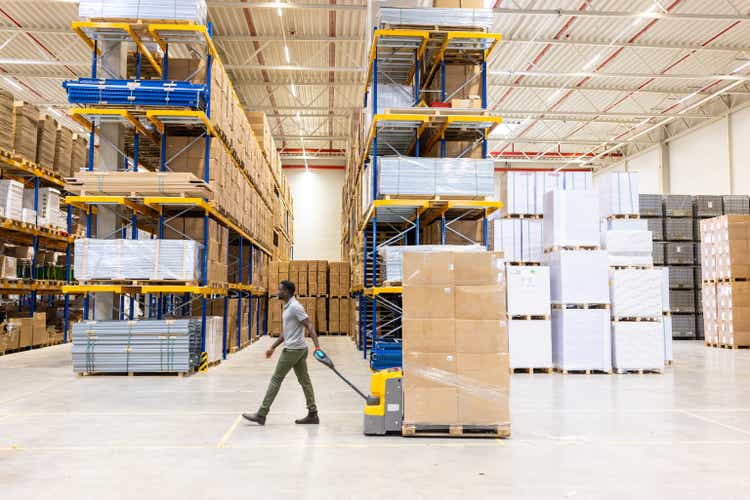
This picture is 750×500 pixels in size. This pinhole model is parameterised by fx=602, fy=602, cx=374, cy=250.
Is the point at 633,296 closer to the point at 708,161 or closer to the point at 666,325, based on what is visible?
the point at 666,325

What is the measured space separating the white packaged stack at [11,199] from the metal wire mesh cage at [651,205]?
1671 centimetres

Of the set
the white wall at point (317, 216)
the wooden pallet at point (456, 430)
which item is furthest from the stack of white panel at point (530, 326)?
the white wall at point (317, 216)

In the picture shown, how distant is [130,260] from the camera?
9547 mm

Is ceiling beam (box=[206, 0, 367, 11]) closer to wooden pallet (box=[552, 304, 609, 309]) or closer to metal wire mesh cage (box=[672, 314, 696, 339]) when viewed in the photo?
wooden pallet (box=[552, 304, 609, 309])

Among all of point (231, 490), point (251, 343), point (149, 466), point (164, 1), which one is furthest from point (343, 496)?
point (251, 343)

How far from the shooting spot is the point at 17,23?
17219 mm

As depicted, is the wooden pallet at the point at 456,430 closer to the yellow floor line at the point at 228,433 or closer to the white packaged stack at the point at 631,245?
the yellow floor line at the point at 228,433

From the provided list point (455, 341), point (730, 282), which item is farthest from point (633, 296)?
point (730, 282)

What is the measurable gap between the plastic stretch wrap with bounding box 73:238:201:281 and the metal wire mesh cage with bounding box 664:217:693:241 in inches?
597

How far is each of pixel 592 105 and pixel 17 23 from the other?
19.6 meters

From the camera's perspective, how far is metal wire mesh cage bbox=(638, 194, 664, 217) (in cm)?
1852

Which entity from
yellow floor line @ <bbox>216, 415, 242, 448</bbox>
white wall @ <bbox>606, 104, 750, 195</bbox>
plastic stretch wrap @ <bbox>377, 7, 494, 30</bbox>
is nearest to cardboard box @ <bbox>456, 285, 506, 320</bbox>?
yellow floor line @ <bbox>216, 415, 242, 448</bbox>

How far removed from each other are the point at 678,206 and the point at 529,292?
36.0ft

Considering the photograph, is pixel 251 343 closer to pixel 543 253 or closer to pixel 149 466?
pixel 543 253
